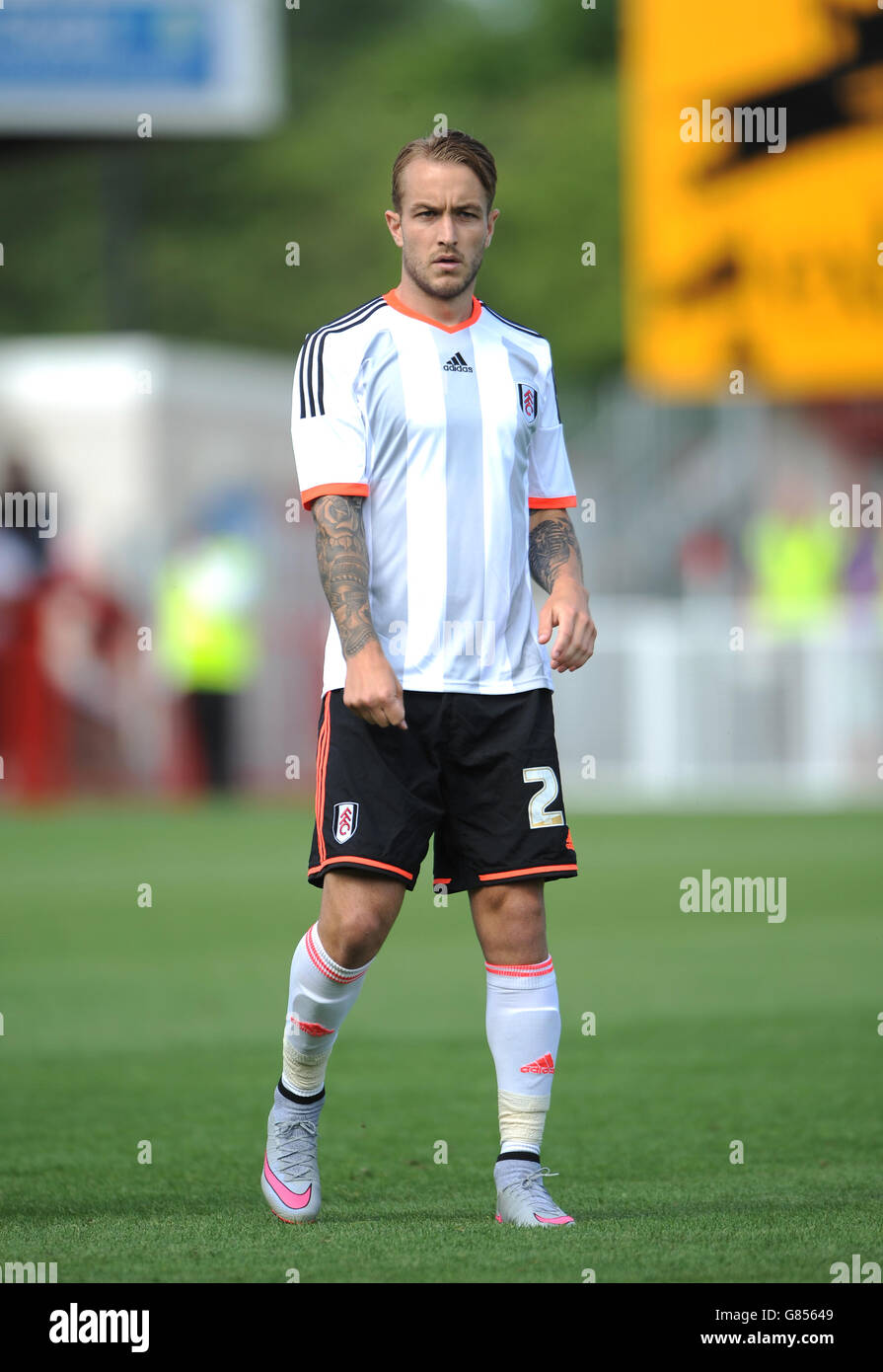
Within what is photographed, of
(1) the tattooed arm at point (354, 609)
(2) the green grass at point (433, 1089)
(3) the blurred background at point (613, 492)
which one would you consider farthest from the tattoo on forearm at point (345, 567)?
(3) the blurred background at point (613, 492)

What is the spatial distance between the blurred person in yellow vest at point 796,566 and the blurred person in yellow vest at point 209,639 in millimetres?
4815

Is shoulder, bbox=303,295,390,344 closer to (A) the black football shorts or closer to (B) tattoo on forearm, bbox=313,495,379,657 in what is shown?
(B) tattoo on forearm, bbox=313,495,379,657

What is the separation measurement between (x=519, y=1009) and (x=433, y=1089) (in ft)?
6.06

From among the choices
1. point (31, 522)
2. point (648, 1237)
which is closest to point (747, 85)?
point (31, 522)

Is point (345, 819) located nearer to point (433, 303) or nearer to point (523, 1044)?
point (523, 1044)

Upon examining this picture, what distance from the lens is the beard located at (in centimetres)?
438

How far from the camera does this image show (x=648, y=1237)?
4.06 m

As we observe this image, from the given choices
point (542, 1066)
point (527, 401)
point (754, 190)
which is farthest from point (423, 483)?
point (754, 190)

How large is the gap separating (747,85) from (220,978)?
1455 cm

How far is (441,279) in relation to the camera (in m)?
4.38

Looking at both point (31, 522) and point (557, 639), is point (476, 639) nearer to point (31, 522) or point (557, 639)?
point (557, 639)

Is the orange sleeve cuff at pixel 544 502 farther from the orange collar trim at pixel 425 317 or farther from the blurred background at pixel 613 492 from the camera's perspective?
A: the blurred background at pixel 613 492

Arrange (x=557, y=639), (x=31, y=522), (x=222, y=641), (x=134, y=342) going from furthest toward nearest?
(x=134, y=342) → (x=31, y=522) → (x=222, y=641) → (x=557, y=639)
